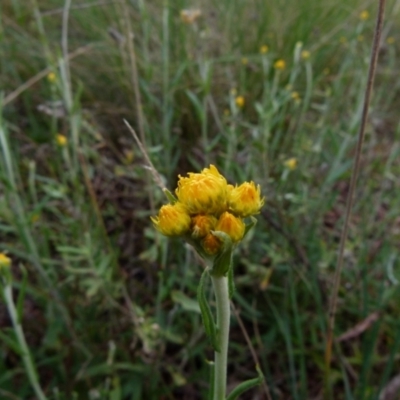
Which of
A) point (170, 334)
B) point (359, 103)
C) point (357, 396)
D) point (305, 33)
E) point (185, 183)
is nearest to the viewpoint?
point (185, 183)

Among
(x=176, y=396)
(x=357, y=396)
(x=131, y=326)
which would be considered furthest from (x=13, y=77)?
(x=357, y=396)

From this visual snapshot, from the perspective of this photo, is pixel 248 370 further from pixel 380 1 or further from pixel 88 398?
pixel 380 1

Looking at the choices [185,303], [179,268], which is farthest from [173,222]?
[179,268]

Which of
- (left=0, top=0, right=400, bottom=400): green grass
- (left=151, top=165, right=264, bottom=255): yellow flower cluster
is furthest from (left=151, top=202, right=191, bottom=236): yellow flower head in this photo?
(left=0, top=0, right=400, bottom=400): green grass

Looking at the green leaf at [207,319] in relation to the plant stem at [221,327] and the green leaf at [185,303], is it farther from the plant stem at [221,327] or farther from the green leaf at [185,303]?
the green leaf at [185,303]

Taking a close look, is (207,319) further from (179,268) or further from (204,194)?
(179,268)

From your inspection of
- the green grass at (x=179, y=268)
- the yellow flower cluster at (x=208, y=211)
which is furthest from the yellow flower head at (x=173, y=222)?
→ the green grass at (x=179, y=268)

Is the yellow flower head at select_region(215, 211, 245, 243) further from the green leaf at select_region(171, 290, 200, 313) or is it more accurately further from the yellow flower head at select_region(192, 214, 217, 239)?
the green leaf at select_region(171, 290, 200, 313)

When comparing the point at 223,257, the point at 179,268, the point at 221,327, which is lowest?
the point at 179,268
